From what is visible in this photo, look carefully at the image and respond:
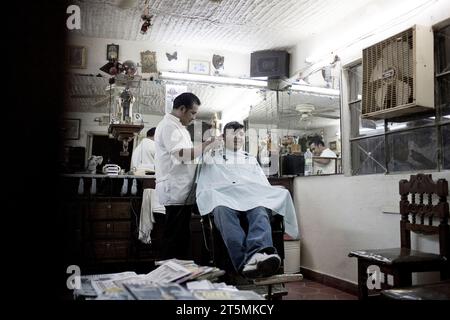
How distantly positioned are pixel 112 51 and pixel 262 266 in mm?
2949

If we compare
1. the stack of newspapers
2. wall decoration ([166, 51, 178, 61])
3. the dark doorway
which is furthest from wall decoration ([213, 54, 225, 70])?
the stack of newspapers

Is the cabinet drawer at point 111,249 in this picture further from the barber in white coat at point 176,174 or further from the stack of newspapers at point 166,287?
the stack of newspapers at point 166,287

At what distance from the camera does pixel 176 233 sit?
7.73 ft

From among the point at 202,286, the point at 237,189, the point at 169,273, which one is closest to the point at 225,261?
the point at 237,189

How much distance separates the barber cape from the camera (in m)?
2.39

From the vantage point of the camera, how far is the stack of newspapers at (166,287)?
1.17 m

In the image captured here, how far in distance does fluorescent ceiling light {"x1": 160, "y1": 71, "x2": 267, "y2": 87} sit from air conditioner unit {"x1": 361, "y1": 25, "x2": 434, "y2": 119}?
172 cm

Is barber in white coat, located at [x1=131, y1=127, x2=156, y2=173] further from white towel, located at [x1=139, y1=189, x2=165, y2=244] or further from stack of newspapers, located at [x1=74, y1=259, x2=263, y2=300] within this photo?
stack of newspapers, located at [x1=74, y1=259, x2=263, y2=300]

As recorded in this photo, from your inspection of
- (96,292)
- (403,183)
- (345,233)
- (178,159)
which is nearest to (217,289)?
(96,292)

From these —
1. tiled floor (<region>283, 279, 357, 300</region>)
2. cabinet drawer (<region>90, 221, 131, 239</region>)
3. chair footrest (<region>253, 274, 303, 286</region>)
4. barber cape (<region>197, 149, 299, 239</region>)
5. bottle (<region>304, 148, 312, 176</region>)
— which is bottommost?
tiled floor (<region>283, 279, 357, 300</region>)

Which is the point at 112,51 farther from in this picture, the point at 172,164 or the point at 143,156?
the point at 172,164

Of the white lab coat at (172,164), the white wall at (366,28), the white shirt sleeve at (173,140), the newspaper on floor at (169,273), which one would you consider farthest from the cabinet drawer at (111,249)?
the white wall at (366,28)

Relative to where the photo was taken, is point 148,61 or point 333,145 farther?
point 148,61

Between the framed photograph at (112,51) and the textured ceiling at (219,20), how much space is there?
0.09m
